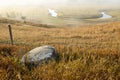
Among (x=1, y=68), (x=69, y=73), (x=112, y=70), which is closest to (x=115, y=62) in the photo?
(x=112, y=70)

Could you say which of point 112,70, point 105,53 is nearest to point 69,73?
point 112,70

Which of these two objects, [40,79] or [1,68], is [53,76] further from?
[1,68]

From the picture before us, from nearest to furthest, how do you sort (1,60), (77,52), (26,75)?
(26,75) → (1,60) → (77,52)

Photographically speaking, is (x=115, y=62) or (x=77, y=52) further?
(x=77, y=52)

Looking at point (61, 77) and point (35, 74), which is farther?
point (35, 74)

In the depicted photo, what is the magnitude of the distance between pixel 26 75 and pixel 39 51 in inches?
84.9

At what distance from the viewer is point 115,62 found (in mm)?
13414

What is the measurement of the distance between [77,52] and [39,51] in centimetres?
204

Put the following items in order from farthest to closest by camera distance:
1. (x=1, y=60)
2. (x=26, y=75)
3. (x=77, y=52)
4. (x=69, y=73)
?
1. (x=77, y=52)
2. (x=1, y=60)
3. (x=26, y=75)
4. (x=69, y=73)

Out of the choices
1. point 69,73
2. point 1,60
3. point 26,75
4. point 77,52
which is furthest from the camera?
point 77,52

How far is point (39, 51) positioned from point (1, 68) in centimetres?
212

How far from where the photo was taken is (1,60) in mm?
13141

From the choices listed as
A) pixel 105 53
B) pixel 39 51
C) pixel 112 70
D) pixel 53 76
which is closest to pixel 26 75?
pixel 53 76

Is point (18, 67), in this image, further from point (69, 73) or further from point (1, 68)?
point (69, 73)
